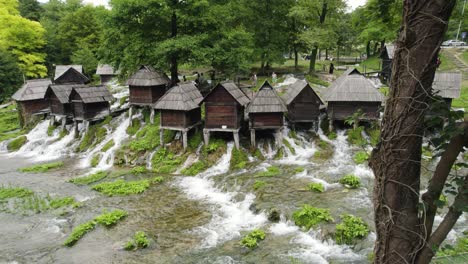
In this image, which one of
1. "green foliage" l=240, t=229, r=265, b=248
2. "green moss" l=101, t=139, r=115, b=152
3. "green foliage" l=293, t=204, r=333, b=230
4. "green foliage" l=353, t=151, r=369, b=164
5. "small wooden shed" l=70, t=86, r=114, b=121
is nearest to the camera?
"green foliage" l=240, t=229, r=265, b=248

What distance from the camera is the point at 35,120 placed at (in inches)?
1384

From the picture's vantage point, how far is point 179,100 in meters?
23.5

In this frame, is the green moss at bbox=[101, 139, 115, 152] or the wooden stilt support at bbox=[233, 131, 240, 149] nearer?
the wooden stilt support at bbox=[233, 131, 240, 149]

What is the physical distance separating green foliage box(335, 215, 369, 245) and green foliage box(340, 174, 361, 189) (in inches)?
168

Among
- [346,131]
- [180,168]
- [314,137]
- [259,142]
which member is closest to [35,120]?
[180,168]

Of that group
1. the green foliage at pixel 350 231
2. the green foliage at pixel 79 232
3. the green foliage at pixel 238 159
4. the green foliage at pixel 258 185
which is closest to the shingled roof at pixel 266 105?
the green foliage at pixel 238 159

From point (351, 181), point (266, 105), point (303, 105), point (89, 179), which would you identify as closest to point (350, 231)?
point (351, 181)

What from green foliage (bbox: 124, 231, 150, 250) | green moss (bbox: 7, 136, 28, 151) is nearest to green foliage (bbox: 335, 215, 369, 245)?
green foliage (bbox: 124, 231, 150, 250)

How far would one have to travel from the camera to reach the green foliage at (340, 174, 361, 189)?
59.7ft

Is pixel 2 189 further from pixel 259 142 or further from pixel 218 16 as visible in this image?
pixel 218 16

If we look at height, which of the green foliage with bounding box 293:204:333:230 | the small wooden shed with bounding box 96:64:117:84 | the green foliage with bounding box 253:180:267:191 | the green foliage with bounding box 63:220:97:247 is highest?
the small wooden shed with bounding box 96:64:117:84

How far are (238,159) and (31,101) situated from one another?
82.7 ft

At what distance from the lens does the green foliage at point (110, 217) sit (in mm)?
16281

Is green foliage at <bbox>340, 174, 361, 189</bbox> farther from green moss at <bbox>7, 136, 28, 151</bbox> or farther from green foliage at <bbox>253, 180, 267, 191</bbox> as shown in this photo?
green moss at <bbox>7, 136, 28, 151</bbox>
